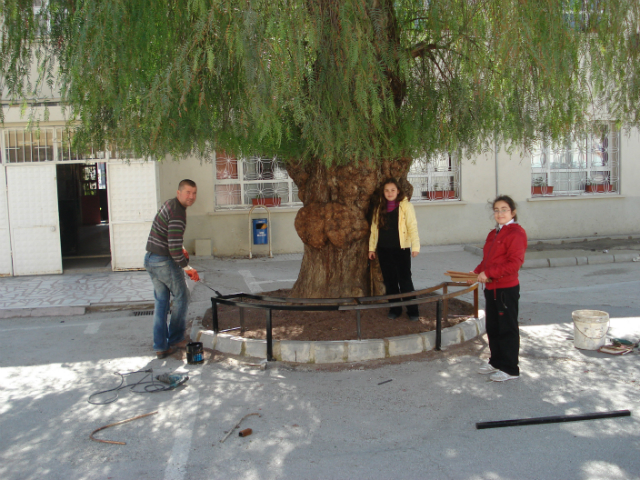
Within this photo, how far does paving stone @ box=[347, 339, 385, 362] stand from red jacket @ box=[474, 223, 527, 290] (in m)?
1.26

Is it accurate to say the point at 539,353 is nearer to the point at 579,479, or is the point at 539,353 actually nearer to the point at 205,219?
the point at 579,479

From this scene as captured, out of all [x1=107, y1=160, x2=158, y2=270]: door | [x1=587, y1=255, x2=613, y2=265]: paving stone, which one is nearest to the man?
[x1=107, y1=160, x2=158, y2=270]: door

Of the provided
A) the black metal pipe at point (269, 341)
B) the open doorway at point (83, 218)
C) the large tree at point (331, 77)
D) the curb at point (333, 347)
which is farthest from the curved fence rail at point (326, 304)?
the open doorway at point (83, 218)

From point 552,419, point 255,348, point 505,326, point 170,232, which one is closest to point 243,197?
point 170,232

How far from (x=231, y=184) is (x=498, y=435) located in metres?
9.77

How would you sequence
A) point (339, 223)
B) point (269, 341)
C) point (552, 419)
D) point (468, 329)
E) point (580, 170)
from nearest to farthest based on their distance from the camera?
point (552, 419), point (269, 341), point (468, 329), point (339, 223), point (580, 170)

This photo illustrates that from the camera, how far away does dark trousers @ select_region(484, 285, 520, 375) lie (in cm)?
486

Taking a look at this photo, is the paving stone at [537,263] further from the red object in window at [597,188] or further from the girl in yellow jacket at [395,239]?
the girl in yellow jacket at [395,239]

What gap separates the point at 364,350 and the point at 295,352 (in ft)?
2.28

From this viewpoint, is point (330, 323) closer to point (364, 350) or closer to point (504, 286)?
point (364, 350)

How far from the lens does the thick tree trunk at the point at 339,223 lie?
21.7 ft

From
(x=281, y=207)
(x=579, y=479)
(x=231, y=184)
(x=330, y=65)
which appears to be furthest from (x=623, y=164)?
(x=579, y=479)

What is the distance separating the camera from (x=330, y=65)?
503cm

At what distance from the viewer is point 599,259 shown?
1092cm
